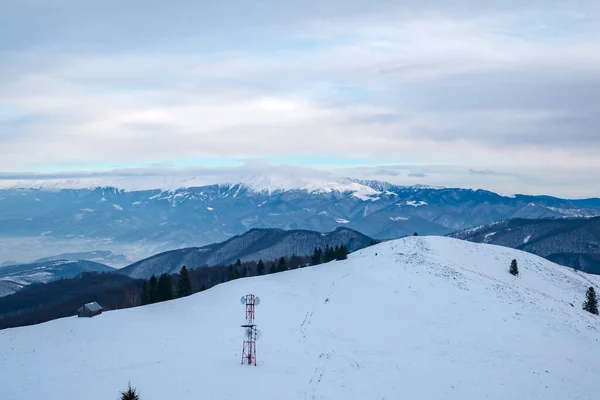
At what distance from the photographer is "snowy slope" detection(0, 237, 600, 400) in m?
36.4

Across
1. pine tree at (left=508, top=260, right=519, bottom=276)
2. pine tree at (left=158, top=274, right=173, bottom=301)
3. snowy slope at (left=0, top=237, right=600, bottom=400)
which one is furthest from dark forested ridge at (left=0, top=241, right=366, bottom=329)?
pine tree at (left=508, top=260, right=519, bottom=276)

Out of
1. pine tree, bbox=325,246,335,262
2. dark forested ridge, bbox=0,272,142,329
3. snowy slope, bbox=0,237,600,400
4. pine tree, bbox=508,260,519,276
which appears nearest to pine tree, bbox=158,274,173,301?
snowy slope, bbox=0,237,600,400

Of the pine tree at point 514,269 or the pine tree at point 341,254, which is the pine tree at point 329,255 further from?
the pine tree at point 514,269

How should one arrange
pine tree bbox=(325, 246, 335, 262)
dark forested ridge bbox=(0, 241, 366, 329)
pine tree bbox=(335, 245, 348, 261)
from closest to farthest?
dark forested ridge bbox=(0, 241, 366, 329)
pine tree bbox=(335, 245, 348, 261)
pine tree bbox=(325, 246, 335, 262)

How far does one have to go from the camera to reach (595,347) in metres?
47.5

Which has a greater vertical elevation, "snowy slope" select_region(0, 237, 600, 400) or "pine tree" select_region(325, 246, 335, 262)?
"pine tree" select_region(325, 246, 335, 262)

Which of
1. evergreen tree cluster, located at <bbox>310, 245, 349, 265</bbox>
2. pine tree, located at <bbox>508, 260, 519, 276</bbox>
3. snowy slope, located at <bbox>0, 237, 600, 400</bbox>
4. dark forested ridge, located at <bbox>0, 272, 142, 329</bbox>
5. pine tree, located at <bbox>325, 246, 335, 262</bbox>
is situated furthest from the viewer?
dark forested ridge, located at <bbox>0, 272, 142, 329</bbox>

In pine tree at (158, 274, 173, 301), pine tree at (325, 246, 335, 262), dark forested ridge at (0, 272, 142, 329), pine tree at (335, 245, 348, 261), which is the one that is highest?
pine tree at (335, 245, 348, 261)

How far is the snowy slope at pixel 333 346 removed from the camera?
36375 mm

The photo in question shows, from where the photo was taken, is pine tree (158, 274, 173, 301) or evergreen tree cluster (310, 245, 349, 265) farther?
evergreen tree cluster (310, 245, 349, 265)

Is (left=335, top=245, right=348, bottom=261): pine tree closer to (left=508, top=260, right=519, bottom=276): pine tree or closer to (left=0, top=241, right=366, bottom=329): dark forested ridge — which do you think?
(left=0, top=241, right=366, bottom=329): dark forested ridge

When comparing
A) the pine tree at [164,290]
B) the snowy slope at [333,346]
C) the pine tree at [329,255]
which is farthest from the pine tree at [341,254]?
the pine tree at [164,290]

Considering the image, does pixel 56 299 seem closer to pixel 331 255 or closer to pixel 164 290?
pixel 331 255

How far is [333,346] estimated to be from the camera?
45219mm
